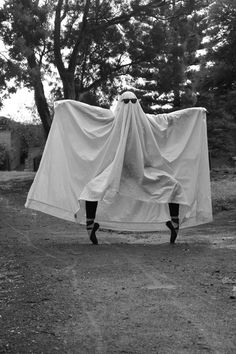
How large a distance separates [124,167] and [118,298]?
138 inches

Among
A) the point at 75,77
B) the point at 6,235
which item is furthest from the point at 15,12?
the point at 6,235

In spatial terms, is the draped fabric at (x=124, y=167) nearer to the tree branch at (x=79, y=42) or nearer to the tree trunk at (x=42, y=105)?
the tree trunk at (x=42, y=105)

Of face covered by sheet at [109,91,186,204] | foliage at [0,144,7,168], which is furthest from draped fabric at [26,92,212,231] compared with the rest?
foliage at [0,144,7,168]

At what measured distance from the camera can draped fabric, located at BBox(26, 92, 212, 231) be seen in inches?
324

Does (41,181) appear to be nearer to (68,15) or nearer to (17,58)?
(17,58)

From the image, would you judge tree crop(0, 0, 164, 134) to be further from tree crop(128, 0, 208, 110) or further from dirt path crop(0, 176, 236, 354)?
dirt path crop(0, 176, 236, 354)

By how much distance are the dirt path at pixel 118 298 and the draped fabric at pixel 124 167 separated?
0.54 metres

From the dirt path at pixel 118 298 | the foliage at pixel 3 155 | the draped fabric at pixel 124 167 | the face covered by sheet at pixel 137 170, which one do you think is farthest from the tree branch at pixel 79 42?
the foliage at pixel 3 155

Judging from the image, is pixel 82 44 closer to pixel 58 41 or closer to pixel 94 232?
pixel 58 41

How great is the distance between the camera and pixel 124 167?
834 centimetres

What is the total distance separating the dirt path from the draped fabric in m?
0.54

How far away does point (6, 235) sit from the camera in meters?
10.6

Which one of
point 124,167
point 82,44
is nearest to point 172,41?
point 82,44

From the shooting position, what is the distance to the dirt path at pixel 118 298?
3.93 metres
